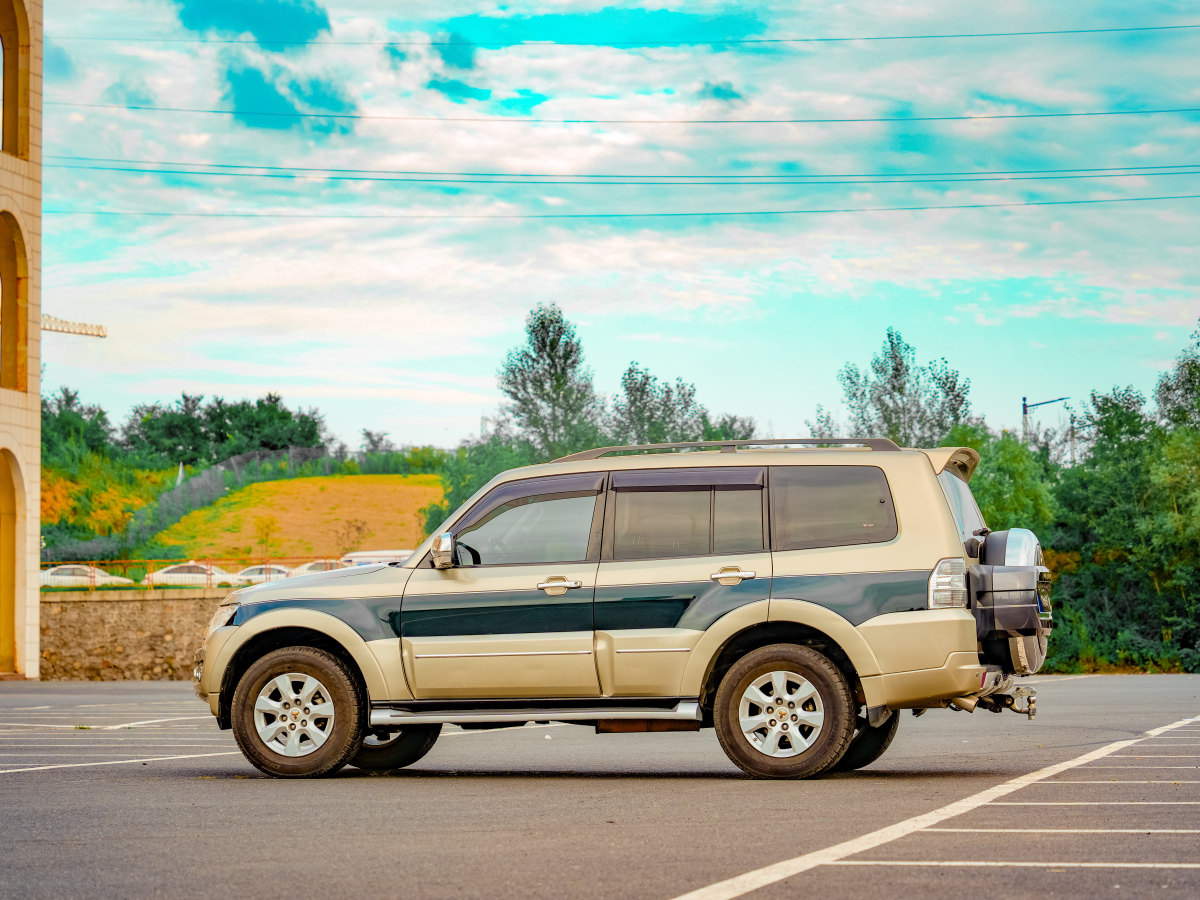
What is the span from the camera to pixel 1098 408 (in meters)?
65.9

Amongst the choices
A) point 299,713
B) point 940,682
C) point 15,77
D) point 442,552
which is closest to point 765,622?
point 940,682

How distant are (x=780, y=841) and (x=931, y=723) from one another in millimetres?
11850

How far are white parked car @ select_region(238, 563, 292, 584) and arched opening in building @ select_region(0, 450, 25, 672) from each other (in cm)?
1558

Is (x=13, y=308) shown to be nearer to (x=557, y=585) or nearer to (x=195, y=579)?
(x=195, y=579)

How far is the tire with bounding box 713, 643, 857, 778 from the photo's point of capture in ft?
33.8

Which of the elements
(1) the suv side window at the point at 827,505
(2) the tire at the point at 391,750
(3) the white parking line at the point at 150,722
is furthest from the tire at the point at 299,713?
(3) the white parking line at the point at 150,722

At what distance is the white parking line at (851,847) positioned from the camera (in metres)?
6.18

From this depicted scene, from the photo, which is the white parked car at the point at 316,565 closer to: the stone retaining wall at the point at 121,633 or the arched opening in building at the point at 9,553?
the stone retaining wall at the point at 121,633

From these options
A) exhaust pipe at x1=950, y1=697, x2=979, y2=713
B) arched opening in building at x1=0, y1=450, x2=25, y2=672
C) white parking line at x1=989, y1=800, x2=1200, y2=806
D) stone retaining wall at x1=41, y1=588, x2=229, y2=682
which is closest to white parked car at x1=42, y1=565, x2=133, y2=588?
stone retaining wall at x1=41, y1=588, x2=229, y2=682

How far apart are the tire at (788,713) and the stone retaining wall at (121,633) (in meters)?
38.3

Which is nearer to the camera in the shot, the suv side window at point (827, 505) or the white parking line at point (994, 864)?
the white parking line at point (994, 864)

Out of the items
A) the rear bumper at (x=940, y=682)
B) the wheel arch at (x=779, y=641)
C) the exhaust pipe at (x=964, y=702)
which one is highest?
the wheel arch at (x=779, y=641)

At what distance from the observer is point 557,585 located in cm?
1088

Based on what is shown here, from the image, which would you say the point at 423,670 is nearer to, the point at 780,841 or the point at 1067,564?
the point at 780,841
